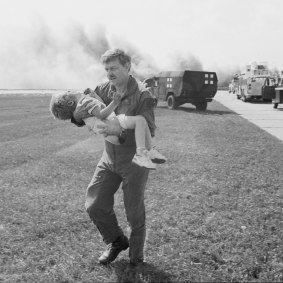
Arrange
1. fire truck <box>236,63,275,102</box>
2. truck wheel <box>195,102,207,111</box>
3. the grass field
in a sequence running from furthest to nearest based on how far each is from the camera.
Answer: fire truck <box>236,63,275,102</box> < truck wheel <box>195,102,207,111</box> < the grass field

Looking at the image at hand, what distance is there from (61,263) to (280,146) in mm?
8571

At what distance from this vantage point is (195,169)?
846cm

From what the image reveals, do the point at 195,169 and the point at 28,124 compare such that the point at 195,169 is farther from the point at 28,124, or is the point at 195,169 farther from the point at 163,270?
the point at 28,124

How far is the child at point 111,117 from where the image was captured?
3406 millimetres

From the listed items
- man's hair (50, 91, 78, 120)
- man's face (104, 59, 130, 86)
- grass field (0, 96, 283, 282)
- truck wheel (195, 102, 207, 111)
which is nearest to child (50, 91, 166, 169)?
man's hair (50, 91, 78, 120)

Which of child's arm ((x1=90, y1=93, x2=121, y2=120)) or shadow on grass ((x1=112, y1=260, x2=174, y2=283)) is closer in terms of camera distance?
child's arm ((x1=90, y1=93, x2=121, y2=120))

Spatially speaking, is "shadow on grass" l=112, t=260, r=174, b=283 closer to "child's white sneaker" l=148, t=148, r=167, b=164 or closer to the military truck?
"child's white sneaker" l=148, t=148, r=167, b=164

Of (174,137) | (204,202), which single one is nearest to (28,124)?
(174,137)

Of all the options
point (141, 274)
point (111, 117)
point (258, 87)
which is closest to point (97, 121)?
point (111, 117)

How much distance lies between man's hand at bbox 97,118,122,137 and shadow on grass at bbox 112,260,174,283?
1295 millimetres

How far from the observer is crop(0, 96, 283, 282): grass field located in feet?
13.0

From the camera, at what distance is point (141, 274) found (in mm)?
3777

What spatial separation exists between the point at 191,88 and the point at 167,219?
64.8 ft

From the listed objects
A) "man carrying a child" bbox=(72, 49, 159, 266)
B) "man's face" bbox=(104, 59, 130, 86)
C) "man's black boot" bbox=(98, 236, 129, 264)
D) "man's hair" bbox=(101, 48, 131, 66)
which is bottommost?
"man's black boot" bbox=(98, 236, 129, 264)
